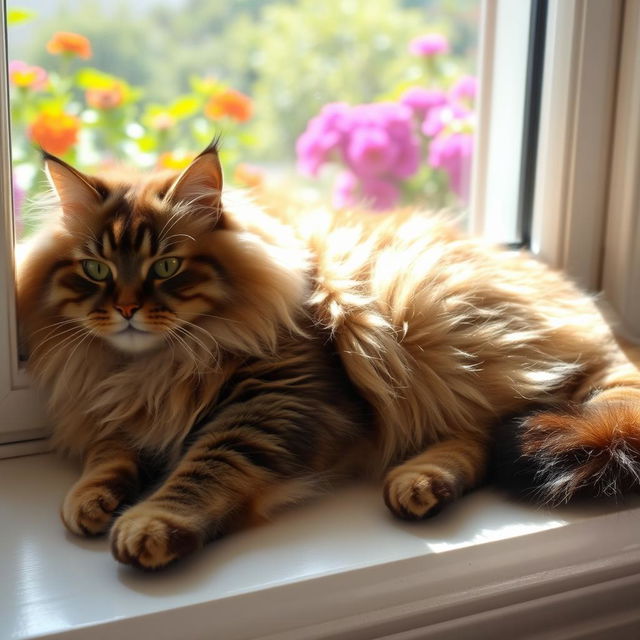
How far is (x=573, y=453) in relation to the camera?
43.8 inches

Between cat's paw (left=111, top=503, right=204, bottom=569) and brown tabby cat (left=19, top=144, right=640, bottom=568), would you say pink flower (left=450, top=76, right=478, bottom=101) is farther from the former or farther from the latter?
cat's paw (left=111, top=503, right=204, bottom=569)

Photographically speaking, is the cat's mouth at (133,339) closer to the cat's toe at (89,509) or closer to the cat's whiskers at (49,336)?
the cat's whiskers at (49,336)

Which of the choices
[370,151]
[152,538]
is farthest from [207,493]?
[370,151]

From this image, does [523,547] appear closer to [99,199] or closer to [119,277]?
[119,277]

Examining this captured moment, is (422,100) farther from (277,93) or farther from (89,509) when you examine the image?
(89,509)

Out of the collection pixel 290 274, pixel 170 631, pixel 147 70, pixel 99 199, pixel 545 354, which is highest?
pixel 147 70

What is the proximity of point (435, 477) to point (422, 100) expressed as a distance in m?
1.30

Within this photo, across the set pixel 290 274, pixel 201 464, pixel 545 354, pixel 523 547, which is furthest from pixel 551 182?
pixel 201 464

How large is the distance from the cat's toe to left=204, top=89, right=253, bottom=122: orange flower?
3.82ft

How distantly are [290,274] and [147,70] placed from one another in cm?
89

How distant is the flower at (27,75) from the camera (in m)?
1.70

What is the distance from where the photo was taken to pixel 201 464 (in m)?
1.10

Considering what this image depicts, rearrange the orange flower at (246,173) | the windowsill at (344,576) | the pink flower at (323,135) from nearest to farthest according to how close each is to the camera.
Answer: the windowsill at (344,576)
the orange flower at (246,173)
the pink flower at (323,135)

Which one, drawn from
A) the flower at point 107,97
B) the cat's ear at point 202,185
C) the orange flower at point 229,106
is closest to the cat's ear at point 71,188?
the cat's ear at point 202,185
